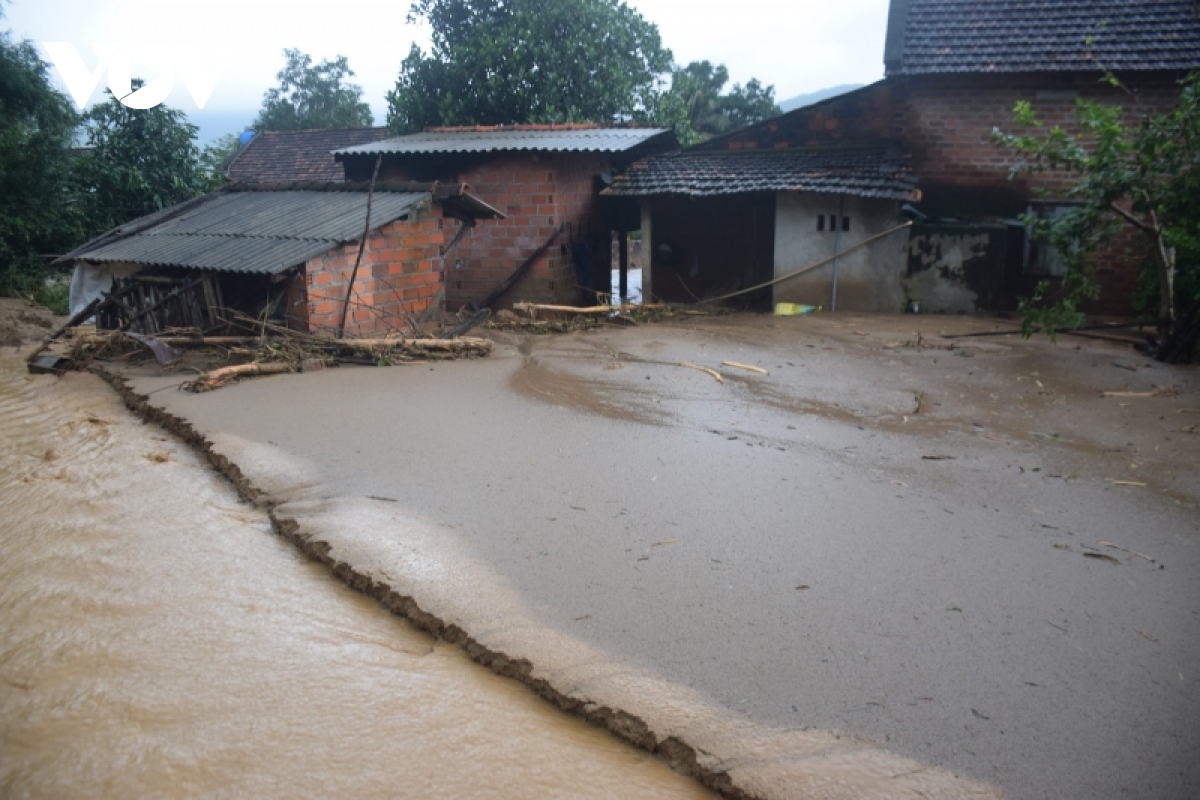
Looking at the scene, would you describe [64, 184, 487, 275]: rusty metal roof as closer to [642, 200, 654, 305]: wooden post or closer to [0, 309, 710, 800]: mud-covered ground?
[642, 200, 654, 305]: wooden post

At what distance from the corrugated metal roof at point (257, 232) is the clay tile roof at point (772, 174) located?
14.7ft

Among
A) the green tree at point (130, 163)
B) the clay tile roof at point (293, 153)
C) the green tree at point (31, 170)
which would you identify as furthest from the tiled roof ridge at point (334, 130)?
the green tree at point (31, 170)

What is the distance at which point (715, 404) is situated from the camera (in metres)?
8.20

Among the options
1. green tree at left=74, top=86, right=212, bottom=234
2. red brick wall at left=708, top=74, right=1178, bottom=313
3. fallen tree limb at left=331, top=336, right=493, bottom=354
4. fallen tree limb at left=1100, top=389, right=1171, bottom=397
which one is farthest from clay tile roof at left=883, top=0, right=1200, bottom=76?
green tree at left=74, top=86, right=212, bottom=234

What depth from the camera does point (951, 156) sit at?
1371cm

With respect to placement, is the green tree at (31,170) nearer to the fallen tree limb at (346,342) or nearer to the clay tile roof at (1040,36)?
the fallen tree limb at (346,342)

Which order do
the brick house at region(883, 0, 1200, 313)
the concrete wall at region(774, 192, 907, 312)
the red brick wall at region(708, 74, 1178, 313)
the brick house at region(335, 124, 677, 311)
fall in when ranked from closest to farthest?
1. the brick house at region(883, 0, 1200, 313)
2. the red brick wall at region(708, 74, 1178, 313)
3. the concrete wall at region(774, 192, 907, 312)
4. the brick house at region(335, 124, 677, 311)

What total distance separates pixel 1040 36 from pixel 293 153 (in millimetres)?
17004

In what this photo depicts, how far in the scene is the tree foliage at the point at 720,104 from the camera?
23.6 meters

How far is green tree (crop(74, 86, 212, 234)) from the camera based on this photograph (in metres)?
17.3

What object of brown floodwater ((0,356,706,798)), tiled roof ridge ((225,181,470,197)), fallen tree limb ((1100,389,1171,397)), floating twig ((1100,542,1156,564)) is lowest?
brown floodwater ((0,356,706,798))

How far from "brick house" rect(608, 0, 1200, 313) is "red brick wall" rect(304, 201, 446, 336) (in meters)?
3.94

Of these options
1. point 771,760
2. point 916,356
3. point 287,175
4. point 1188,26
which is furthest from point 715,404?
point 287,175

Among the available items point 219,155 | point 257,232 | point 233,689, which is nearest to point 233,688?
point 233,689
